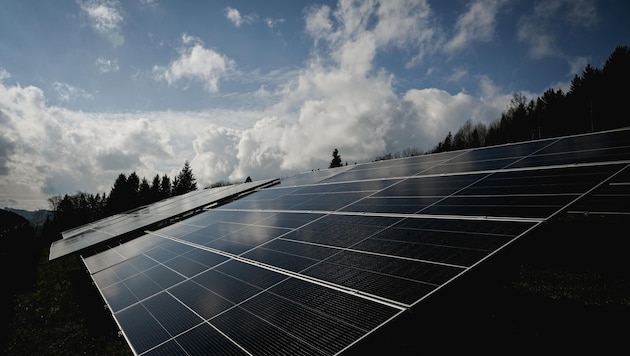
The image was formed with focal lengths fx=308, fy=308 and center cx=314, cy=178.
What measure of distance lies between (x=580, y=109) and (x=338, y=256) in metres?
75.6

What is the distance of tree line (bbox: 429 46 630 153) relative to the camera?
53528mm

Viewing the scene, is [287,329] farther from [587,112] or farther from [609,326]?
[587,112]

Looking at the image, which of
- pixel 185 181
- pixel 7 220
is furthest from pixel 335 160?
pixel 7 220

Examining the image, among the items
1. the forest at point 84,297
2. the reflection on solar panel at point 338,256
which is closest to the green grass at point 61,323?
the forest at point 84,297

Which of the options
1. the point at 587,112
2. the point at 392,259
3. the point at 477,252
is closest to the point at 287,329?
the point at 392,259

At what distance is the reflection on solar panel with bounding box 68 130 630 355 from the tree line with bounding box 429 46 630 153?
5948cm

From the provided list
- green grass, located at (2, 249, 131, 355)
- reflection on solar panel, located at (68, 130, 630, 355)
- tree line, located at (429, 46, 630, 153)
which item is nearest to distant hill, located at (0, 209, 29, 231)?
green grass, located at (2, 249, 131, 355)

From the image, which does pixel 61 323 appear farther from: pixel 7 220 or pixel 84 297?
pixel 7 220

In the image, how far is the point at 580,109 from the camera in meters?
60.2

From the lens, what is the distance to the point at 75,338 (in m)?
11.8

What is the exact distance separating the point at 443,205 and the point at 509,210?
188cm

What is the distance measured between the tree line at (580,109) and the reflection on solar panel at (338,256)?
5948 cm

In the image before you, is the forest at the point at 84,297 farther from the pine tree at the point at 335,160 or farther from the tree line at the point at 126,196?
the pine tree at the point at 335,160

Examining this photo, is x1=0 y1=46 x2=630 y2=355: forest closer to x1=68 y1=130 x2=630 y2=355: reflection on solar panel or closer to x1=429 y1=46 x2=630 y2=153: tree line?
x1=68 y1=130 x2=630 y2=355: reflection on solar panel
